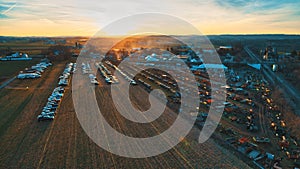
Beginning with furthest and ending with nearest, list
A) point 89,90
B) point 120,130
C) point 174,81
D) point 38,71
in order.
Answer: point 38,71, point 174,81, point 89,90, point 120,130

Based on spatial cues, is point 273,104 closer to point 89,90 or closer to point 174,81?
point 174,81

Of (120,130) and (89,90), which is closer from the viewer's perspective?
(120,130)

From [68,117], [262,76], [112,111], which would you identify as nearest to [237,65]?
[262,76]

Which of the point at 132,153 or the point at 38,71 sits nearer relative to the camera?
the point at 132,153

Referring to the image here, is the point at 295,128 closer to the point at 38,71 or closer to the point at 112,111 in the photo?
the point at 112,111

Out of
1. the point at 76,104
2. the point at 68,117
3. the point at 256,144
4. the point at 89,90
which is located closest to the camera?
the point at 256,144

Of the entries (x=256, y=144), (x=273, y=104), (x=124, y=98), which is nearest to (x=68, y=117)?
(x=124, y=98)
